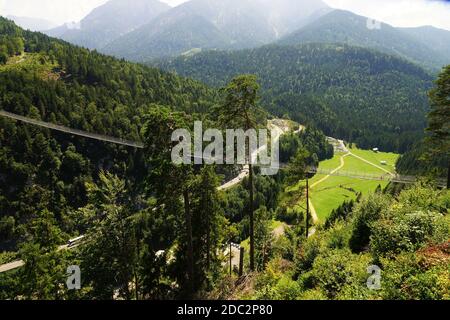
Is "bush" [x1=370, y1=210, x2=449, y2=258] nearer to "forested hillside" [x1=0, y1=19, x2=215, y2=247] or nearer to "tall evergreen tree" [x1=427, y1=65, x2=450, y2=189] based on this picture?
"tall evergreen tree" [x1=427, y1=65, x2=450, y2=189]

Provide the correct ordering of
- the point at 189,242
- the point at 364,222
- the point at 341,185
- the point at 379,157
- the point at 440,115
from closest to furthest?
the point at 364,222 → the point at 189,242 → the point at 440,115 → the point at 341,185 → the point at 379,157

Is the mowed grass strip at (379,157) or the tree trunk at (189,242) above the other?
the tree trunk at (189,242)

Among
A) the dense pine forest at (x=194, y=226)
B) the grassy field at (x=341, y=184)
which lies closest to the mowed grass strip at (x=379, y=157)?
the grassy field at (x=341, y=184)

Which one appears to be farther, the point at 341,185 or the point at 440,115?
the point at 341,185

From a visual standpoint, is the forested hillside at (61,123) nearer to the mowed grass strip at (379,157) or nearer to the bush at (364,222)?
the bush at (364,222)

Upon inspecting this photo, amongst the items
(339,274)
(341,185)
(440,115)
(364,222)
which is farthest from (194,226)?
(341,185)

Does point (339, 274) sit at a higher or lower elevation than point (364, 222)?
higher

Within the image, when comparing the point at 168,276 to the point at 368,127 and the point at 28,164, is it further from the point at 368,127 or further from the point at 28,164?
the point at 368,127

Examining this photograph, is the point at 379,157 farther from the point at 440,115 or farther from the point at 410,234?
the point at 410,234
